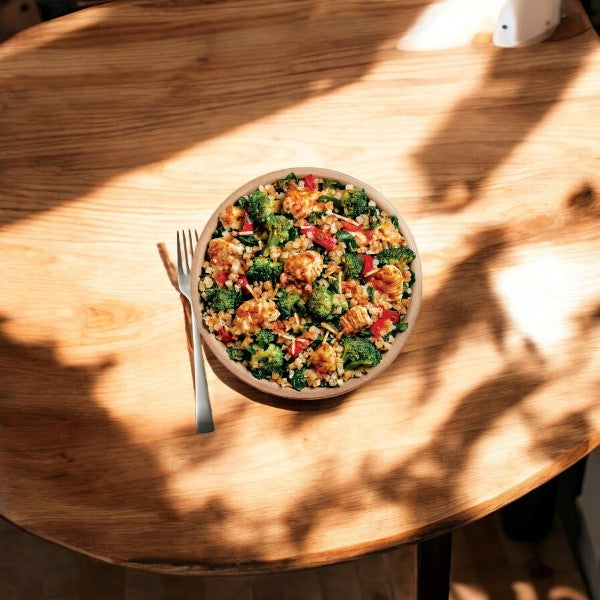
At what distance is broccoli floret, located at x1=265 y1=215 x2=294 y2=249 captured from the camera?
168cm

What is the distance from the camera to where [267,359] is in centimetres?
163

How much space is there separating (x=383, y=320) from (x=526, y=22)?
0.82m

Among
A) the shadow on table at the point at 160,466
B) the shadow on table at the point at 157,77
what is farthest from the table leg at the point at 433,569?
the shadow on table at the point at 157,77

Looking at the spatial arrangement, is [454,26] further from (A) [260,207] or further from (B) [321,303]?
(B) [321,303]

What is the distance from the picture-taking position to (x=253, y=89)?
76.0 inches

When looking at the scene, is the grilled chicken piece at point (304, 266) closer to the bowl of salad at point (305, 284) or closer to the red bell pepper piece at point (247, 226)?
the bowl of salad at point (305, 284)

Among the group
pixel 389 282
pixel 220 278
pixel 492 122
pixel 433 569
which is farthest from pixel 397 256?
pixel 433 569

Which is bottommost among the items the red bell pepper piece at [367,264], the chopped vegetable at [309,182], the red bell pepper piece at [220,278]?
the red bell pepper piece at [367,264]

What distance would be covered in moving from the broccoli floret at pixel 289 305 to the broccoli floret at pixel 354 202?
21 centimetres

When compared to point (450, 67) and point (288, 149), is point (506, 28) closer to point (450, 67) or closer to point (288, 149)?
point (450, 67)

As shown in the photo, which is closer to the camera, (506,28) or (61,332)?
(61,332)

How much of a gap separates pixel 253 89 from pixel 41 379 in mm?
810

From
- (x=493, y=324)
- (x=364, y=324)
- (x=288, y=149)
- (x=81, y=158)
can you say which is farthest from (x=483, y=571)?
(x=81, y=158)

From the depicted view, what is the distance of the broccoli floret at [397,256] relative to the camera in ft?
5.47
